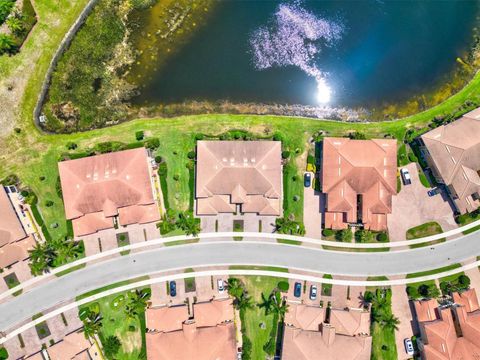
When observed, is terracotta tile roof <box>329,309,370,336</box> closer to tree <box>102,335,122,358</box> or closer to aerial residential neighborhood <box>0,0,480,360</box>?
aerial residential neighborhood <box>0,0,480,360</box>

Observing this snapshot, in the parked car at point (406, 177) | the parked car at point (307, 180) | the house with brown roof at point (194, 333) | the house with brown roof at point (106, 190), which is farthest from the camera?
the parked car at point (406, 177)

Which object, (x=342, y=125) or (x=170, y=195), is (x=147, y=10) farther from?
(x=342, y=125)

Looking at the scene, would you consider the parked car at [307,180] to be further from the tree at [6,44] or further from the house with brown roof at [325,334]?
the tree at [6,44]

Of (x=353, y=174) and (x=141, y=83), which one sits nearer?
(x=353, y=174)

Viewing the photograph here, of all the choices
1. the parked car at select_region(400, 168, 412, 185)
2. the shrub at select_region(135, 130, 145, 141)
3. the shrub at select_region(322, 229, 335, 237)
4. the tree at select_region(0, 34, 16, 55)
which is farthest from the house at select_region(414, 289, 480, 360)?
the tree at select_region(0, 34, 16, 55)

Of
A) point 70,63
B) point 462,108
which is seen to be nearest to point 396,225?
point 462,108

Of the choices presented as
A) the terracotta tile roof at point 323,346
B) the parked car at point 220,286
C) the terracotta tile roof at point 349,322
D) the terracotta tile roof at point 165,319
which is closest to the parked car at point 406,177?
the terracotta tile roof at point 349,322
